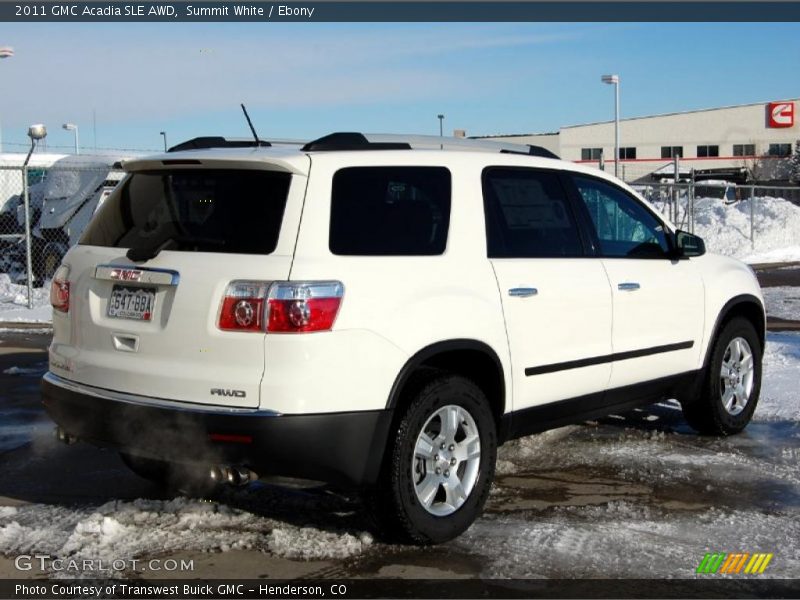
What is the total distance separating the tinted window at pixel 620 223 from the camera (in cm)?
589

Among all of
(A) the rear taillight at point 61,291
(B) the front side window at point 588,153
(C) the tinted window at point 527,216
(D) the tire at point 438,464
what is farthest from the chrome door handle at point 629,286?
(B) the front side window at point 588,153

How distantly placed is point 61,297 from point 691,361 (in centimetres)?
385

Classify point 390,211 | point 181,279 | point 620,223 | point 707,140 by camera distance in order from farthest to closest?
point 707,140
point 620,223
point 390,211
point 181,279

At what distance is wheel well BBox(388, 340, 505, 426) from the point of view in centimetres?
453

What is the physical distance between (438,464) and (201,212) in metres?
1.61

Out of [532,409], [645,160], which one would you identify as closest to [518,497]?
[532,409]

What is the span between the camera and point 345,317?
4.30 meters

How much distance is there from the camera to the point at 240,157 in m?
4.54

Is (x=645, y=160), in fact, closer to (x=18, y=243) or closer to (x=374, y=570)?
(x=18, y=243)

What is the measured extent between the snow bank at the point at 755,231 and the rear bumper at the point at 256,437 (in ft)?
70.8

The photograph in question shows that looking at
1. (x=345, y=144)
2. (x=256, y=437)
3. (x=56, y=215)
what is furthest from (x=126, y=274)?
(x=56, y=215)

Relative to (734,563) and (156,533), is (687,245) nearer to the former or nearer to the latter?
(734,563)

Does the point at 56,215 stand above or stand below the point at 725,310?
above

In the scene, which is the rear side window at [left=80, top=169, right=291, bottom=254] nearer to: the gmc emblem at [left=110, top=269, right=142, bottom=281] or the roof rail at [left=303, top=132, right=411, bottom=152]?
the gmc emblem at [left=110, top=269, right=142, bottom=281]
